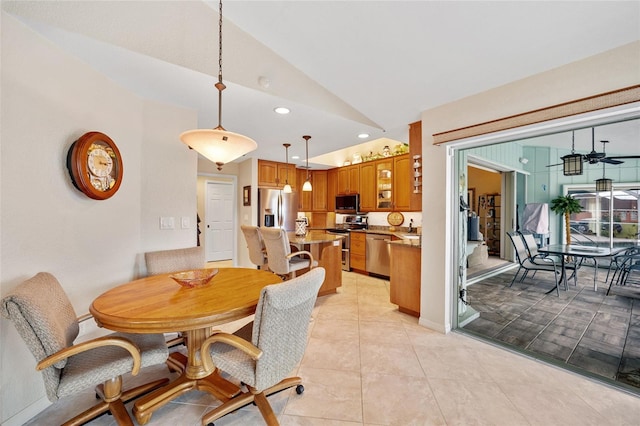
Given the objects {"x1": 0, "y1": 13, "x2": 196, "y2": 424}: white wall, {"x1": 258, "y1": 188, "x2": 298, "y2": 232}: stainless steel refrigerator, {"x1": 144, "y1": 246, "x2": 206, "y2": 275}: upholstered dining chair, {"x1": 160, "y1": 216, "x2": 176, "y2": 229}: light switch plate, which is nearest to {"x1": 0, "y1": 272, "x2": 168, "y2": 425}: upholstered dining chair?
{"x1": 0, "y1": 13, "x2": 196, "y2": 424}: white wall

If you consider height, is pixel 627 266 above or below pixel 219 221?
below

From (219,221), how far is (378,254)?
3845 millimetres

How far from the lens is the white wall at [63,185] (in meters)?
1.44

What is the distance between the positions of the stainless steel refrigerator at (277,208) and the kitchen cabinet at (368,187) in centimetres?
145

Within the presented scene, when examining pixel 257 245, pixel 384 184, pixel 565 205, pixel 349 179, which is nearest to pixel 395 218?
pixel 384 184

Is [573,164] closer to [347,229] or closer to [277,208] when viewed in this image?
[347,229]

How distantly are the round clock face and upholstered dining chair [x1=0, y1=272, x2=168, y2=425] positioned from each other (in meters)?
4.32

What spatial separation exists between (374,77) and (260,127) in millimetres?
1542

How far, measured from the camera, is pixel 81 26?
1.59m

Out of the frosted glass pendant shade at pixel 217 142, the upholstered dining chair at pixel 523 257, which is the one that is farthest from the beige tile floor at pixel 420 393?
the upholstered dining chair at pixel 523 257

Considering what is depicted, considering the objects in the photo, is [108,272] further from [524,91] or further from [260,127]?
[524,91]

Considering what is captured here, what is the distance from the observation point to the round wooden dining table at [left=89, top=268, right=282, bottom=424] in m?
1.26

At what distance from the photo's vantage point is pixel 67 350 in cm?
118

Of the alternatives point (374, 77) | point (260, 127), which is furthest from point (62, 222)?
point (374, 77)
